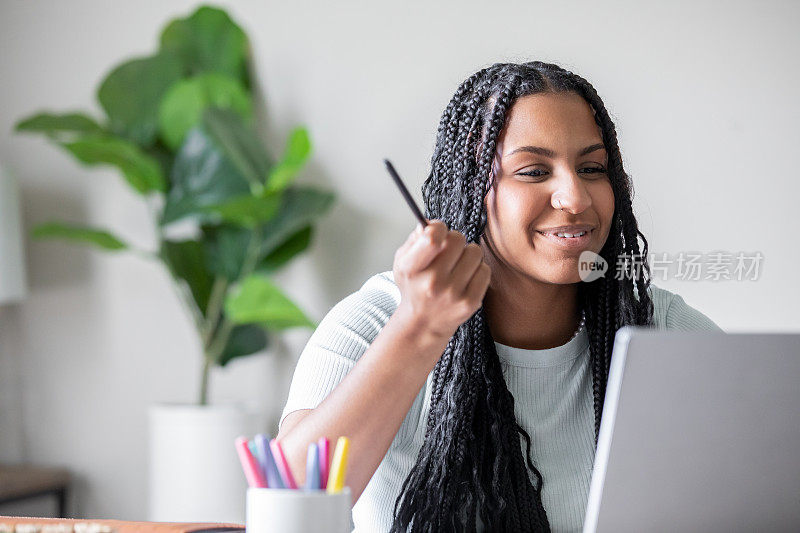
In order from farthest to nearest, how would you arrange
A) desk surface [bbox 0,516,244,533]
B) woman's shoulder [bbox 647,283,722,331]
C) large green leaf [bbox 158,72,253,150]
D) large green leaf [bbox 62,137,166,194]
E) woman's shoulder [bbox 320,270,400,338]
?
large green leaf [bbox 158,72,253,150], large green leaf [bbox 62,137,166,194], woman's shoulder [bbox 647,283,722,331], woman's shoulder [bbox 320,270,400,338], desk surface [bbox 0,516,244,533]

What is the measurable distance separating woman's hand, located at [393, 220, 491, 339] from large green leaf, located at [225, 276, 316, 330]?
52.0 inches

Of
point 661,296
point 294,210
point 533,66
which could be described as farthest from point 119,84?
point 661,296

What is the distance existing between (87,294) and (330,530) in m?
2.30

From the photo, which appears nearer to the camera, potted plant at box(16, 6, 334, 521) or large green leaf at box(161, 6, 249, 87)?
potted plant at box(16, 6, 334, 521)

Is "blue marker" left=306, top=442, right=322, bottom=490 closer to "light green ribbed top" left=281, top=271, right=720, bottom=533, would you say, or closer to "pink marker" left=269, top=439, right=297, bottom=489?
"pink marker" left=269, top=439, right=297, bottom=489

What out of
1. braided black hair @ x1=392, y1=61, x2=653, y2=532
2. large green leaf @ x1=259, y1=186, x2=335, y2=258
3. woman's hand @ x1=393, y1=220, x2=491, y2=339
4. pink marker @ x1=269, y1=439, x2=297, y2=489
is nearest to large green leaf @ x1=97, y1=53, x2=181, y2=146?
large green leaf @ x1=259, y1=186, x2=335, y2=258

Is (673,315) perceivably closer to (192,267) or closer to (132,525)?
(132,525)

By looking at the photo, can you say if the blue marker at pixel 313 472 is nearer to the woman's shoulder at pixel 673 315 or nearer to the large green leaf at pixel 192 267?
the woman's shoulder at pixel 673 315

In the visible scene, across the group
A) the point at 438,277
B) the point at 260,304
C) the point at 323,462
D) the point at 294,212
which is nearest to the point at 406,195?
the point at 438,277

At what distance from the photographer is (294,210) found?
7.67 ft

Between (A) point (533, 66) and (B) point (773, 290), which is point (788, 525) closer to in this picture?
(A) point (533, 66)

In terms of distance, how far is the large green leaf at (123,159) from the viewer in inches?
88.8

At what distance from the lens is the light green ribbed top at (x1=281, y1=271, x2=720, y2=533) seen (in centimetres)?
108

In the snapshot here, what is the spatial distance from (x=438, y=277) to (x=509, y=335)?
37 centimetres
